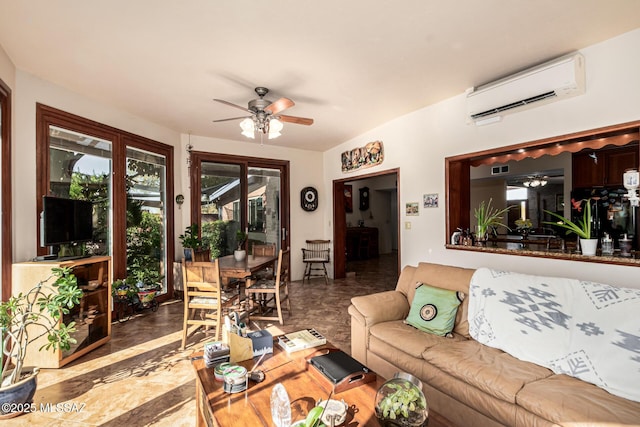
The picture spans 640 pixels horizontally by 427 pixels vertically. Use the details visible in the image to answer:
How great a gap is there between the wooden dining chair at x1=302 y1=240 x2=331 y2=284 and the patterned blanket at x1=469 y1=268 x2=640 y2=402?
415 centimetres

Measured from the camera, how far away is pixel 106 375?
104 inches

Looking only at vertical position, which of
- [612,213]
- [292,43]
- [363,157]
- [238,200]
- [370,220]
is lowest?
[370,220]

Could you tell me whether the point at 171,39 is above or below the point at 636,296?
above

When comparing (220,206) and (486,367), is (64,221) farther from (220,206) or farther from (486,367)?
(486,367)

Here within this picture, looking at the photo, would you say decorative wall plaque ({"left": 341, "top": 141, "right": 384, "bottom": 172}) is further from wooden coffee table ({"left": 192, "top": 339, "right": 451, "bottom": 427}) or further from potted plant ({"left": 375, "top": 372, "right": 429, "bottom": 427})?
potted plant ({"left": 375, "top": 372, "right": 429, "bottom": 427})

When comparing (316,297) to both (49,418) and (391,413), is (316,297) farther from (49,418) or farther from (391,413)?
(391,413)

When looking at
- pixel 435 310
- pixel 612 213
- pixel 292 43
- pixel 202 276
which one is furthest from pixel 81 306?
pixel 612 213

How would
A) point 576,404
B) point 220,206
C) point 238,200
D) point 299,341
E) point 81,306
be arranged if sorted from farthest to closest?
point 238,200 → point 220,206 → point 81,306 → point 299,341 → point 576,404

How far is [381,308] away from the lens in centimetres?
273

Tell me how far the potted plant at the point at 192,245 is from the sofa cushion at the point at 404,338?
3.10 metres

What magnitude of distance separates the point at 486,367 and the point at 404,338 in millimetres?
581

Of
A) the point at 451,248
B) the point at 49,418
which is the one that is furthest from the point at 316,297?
the point at 49,418

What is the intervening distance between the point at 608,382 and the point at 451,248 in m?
2.36

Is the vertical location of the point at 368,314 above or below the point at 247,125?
below
